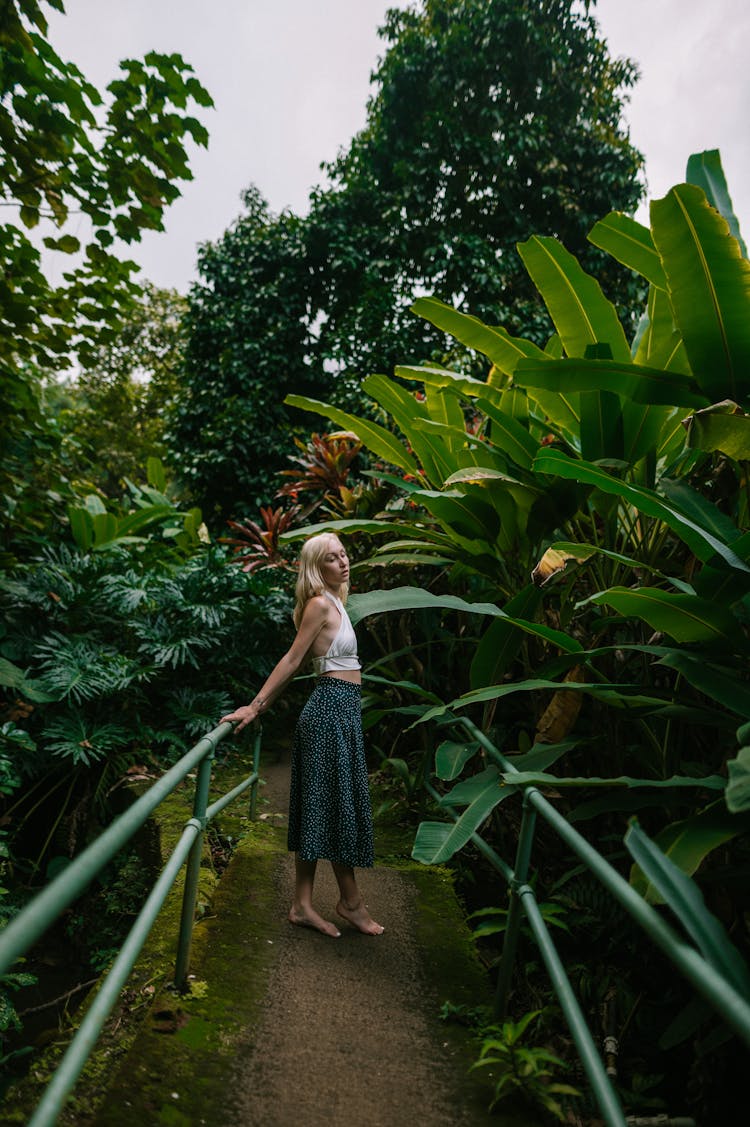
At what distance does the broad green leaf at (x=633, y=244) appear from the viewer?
209cm

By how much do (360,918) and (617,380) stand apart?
187 cm

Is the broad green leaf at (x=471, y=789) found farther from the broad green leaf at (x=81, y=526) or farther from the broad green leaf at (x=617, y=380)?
the broad green leaf at (x=81, y=526)

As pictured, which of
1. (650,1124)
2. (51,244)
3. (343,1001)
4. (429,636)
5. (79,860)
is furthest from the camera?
(429,636)

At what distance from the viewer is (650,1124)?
152 centimetres

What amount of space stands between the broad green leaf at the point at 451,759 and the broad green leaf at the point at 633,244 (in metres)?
1.49

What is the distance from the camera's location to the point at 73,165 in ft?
9.32

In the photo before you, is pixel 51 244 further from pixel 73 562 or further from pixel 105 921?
pixel 105 921

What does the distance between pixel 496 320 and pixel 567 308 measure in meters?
8.13

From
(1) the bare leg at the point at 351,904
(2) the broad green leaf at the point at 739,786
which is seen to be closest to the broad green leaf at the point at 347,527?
(1) the bare leg at the point at 351,904

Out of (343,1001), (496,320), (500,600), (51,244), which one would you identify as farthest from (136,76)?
(496,320)

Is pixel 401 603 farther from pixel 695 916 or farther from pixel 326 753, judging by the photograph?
pixel 695 916

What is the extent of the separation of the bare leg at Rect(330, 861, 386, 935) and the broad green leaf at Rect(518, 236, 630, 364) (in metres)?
1.91

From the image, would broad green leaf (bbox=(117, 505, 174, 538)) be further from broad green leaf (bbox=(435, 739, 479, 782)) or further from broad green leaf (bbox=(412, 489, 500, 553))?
broad green leaf (bbox=(435, 739, 479, 782))

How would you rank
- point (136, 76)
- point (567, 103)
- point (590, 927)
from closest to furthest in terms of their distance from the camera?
point (590, 927) < point (136, 76) < point (567, 103)
